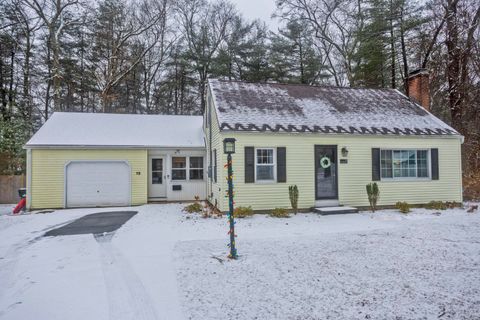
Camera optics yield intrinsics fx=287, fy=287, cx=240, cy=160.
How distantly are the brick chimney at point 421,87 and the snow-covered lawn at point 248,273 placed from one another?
7181mm

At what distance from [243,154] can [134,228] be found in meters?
3.90

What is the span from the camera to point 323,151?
10008 millimetres

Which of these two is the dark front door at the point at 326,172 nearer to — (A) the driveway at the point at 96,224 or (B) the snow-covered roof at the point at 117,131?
(B) the snow-covered roof at the point at 117,131

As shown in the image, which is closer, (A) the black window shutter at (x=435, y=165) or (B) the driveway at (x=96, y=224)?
(B) the driveway at (x=96, y=224)

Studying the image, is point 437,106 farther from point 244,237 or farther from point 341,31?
point 244,237

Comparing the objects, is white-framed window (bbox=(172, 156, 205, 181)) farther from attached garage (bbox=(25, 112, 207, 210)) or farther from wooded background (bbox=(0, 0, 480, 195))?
wooded background (bbox=(0, 0, 480, 195))

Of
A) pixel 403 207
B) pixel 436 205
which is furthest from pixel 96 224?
pixel 436 205

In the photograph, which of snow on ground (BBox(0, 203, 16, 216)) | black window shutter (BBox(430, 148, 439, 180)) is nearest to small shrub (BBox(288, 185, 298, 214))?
black window shutter (BBox(430, 148, 439, 180))

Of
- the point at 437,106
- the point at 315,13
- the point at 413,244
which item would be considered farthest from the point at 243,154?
the point at 315,13

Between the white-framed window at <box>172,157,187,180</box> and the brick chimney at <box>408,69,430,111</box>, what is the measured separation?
35.1ft

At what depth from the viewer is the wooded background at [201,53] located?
1505 centimetres

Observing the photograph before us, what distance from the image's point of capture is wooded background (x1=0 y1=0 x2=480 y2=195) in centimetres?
1505

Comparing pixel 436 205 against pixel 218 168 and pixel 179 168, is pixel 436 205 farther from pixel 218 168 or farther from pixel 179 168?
pixel 179 168

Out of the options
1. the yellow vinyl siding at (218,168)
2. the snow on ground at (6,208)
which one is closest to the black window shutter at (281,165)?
the yellow vinyl siding at (218,168)
